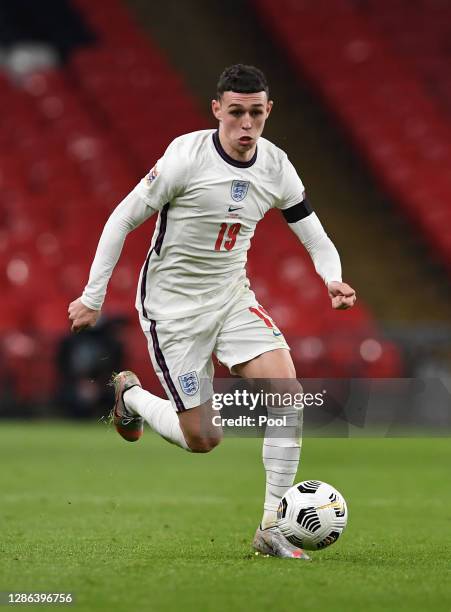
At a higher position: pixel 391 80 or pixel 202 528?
pixel 391 80

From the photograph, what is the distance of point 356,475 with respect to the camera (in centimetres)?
970

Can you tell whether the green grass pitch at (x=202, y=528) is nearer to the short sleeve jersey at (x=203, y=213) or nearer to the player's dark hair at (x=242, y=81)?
the short sleeve jersey at (x=203, y=213)

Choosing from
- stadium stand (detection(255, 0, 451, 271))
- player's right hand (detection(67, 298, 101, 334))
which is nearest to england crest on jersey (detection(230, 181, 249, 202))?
player's right hand (detection(67, 298, 101, 334))

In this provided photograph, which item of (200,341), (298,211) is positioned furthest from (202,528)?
(298,211)

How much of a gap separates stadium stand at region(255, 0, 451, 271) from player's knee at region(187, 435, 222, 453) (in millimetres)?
10578

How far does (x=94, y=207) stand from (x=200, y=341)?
1079 centimetres

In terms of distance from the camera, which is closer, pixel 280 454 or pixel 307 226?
pixel 280 454

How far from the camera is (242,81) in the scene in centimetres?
554

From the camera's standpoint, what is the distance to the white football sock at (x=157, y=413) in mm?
5984

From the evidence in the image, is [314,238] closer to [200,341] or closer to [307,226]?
[307,226]

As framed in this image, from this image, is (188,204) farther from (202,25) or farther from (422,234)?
(202,25)

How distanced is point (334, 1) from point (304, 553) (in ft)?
48.4

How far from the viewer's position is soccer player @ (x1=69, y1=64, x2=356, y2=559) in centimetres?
557

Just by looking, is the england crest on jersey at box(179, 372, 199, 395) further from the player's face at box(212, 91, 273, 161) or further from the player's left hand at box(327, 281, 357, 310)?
the player's face at box(212, 91, 273, 161)
